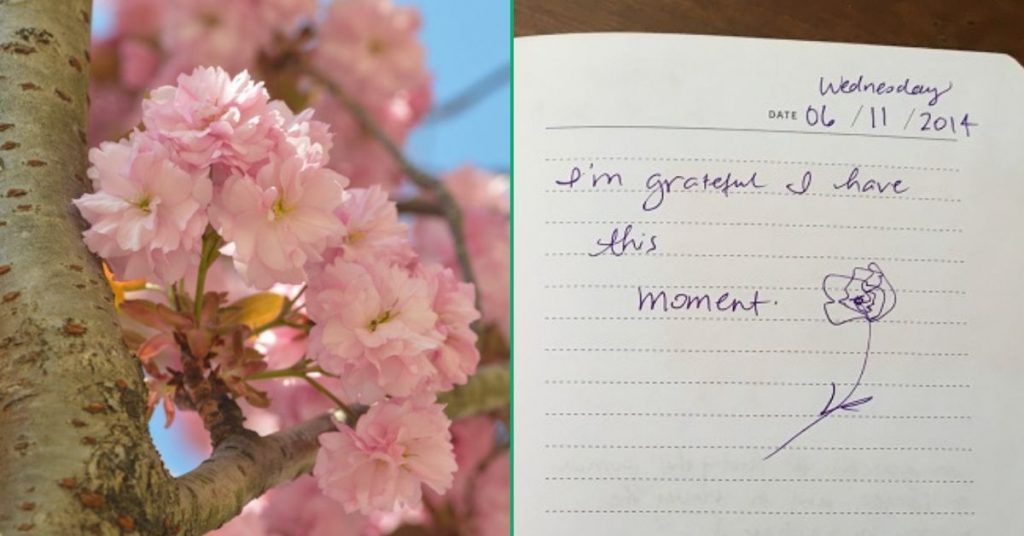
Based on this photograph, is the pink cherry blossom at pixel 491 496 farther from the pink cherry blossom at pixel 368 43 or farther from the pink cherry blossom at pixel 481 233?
the pink cherry blossom at pixel 368 43

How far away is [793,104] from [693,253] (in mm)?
69

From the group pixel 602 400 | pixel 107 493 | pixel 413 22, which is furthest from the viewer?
pixel 413 22

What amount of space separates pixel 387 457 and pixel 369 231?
0.07 metres

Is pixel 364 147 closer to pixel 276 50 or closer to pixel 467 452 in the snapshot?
pixel 276 50

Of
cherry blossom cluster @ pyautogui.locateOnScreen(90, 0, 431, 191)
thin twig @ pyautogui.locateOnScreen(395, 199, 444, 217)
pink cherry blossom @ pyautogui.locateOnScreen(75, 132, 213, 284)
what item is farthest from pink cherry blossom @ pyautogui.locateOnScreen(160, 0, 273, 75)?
pink cherry blossom @ pyautogui.locateOnScreen(75, 132, 213, 284)

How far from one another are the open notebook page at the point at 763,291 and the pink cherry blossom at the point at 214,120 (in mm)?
107

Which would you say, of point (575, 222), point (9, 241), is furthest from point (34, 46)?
point (575, 222)

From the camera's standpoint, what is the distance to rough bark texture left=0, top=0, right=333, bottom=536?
23 centimetres

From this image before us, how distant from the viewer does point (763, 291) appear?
0.38 m

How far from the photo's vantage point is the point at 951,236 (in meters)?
0.39

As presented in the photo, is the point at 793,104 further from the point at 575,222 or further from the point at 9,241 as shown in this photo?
the point at 9,241

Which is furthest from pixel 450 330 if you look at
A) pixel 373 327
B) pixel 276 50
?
pixel 276 50

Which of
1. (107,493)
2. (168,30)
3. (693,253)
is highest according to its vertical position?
(168,30)

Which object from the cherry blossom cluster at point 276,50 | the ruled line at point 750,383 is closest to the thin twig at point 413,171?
the cherry blossom cluster at point 276,50
